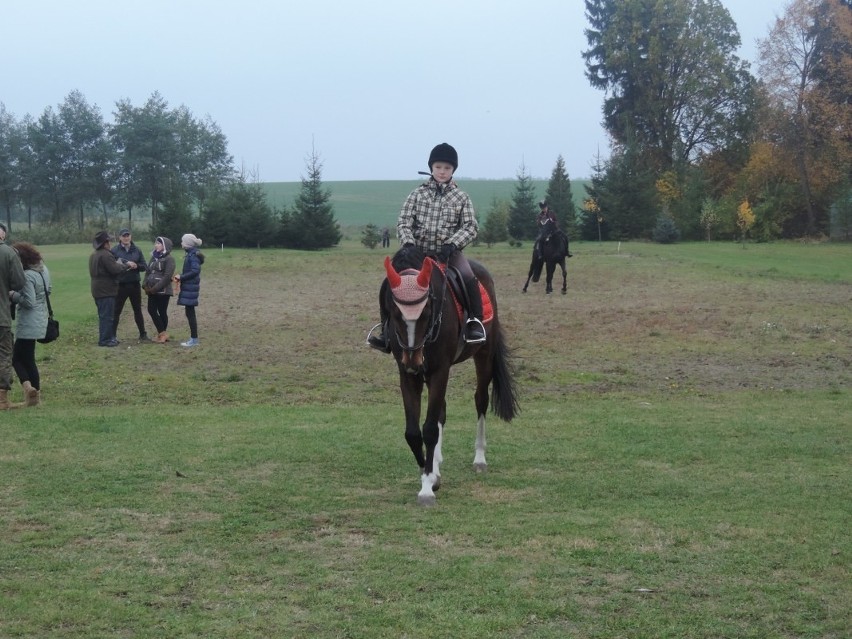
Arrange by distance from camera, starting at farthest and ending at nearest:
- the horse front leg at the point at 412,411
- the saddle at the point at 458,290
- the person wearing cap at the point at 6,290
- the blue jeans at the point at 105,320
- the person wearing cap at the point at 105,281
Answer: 1. the blue jeans at the point at 105,320
2. the person wearing cap at the point at 105,281
3. the person wearing cap at the point at 6,290
4. the saddle at the point at 458,290
5. the horse front leg at the point at 412,411

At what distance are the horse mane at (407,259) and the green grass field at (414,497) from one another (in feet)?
5.87

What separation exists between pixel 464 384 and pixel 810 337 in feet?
24.6

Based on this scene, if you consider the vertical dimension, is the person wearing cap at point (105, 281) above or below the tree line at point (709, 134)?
below

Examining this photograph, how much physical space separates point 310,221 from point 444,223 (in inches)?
1737

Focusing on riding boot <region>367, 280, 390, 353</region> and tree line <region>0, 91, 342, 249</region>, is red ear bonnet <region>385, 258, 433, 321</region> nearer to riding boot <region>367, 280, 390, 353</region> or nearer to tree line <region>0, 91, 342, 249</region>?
riding boot <region>367, 280, 390, 353</region>

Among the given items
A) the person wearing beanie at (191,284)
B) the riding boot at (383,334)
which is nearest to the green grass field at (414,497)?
the person wearing beanie at (191,284)

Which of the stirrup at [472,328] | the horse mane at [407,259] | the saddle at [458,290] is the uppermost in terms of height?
the horse mane at [407,259]

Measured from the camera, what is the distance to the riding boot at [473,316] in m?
8.05

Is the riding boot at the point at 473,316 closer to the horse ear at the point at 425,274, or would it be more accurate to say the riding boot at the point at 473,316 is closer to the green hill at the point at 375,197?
the horse ear at the point at 425,274

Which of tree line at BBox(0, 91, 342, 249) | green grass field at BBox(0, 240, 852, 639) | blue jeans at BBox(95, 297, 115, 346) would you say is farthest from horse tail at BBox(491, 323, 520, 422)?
tree line at BBox(0, 91, 342, 249)

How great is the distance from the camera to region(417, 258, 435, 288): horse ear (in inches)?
281

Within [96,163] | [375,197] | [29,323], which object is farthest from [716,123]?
[375,197]

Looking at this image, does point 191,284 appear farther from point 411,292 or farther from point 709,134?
point 709,134

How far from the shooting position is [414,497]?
755 cm
